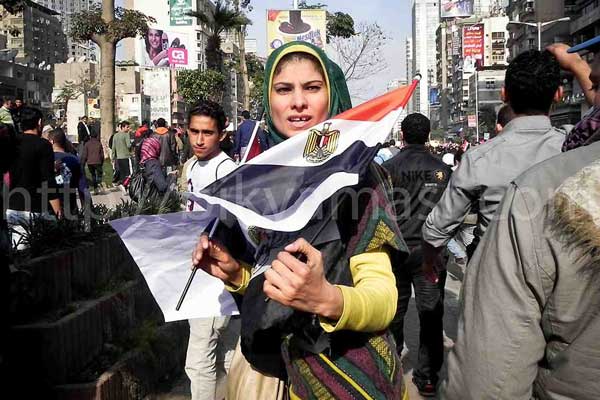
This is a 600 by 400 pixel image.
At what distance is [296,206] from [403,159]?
3.34 meters

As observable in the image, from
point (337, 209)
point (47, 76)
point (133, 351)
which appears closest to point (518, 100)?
point (337, 209)

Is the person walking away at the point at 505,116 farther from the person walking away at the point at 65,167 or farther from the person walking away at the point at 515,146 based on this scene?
the person walking away at the point at 65,167

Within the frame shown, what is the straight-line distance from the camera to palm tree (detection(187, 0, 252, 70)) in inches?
1133

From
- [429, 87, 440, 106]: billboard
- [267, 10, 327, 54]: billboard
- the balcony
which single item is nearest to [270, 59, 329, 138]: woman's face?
[267, 10, 327, 54]: billboard

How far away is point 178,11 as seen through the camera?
11462 centimetres

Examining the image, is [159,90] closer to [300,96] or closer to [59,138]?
[59,138]

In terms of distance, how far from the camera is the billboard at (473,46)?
112m

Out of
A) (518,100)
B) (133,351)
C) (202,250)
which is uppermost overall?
(518,100)

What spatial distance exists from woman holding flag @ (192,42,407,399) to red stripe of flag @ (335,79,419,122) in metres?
0.11

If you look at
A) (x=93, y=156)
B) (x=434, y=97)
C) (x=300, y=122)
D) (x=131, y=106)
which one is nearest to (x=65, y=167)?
(x=300, y=122)

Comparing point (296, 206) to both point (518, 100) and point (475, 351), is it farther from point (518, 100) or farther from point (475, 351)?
point (518, 100)

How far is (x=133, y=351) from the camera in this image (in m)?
4.39

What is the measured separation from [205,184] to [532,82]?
196cm

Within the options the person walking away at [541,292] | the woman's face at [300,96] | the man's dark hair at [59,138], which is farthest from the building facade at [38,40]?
the person walking away at [541,292]
